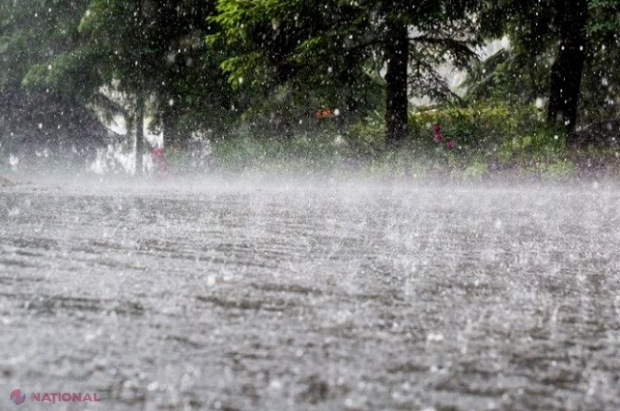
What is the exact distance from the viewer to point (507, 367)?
197 centimetres

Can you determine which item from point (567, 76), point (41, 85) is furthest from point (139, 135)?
point (567, 76)

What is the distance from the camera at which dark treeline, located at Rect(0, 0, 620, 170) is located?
1516 centimetres

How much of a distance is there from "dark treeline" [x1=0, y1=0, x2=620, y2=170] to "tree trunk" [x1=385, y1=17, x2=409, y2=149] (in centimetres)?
3

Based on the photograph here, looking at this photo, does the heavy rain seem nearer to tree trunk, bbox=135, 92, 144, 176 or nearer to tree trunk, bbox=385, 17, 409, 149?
tree trunk, bbox=385, 17, 409, 149

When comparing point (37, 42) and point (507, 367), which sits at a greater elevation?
point (37, 42)

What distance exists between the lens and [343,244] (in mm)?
4777

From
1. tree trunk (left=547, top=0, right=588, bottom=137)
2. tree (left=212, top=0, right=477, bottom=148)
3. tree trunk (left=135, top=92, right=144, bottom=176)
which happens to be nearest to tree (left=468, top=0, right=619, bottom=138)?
tree trunk (left=547, top=0, right=588, bottom=137)

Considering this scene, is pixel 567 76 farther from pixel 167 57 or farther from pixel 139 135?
pixel 139 135

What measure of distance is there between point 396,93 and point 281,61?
7.92 ft

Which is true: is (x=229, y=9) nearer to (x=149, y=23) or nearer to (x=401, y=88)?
(x=401, y=88)

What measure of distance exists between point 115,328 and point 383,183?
12.2m

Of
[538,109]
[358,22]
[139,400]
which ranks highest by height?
[358,22]

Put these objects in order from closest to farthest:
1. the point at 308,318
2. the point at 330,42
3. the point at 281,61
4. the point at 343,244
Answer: the point at 308,318, the point at 343,244, the point at 330,42, the point at 281,61

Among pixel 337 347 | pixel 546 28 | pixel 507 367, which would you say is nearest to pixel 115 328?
pixel 337 347
